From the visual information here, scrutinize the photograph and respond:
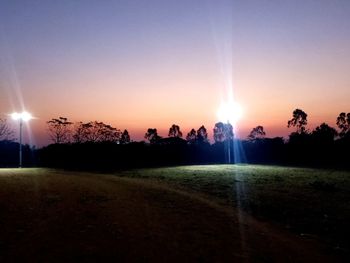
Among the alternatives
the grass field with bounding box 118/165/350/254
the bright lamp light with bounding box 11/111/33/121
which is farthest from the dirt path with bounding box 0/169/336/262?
the bright lamp light with bounding box 11/111/33/121

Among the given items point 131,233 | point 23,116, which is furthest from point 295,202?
point 23,116

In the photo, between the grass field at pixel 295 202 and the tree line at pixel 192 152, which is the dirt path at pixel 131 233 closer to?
the grass field at pixel 295 202

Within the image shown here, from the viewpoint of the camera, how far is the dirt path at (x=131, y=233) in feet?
28.3

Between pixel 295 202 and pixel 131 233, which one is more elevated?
pixel 131 233

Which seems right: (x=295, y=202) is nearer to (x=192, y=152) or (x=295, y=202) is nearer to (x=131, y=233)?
(x=131, y=233)

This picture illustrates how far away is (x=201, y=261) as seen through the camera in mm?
8594

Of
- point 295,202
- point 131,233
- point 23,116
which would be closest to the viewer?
point 131,233

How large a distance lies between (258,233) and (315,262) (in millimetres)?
2407

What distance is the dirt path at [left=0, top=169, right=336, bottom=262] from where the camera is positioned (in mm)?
8630

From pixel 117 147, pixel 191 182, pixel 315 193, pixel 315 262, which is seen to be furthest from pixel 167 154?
pixel 315 262

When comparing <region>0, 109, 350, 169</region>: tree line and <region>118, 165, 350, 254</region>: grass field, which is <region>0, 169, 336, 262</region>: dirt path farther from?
<region>0, 109, 350, 169</region>: tree line

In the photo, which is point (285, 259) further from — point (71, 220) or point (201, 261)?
point (71, 220)

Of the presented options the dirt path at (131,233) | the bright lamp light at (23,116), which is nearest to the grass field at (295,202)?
the dirt path at (131,233)

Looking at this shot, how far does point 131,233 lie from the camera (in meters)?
10.3
